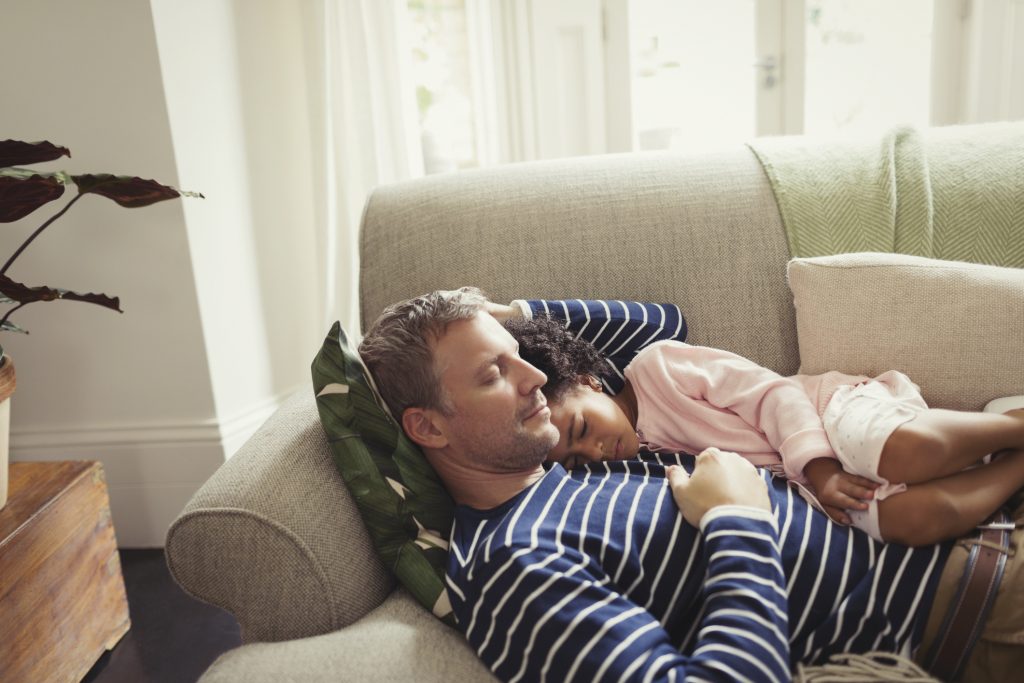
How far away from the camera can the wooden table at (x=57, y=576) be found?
1.47 meters

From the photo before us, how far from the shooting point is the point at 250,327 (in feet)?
7.48

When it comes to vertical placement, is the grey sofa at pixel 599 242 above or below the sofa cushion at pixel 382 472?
above

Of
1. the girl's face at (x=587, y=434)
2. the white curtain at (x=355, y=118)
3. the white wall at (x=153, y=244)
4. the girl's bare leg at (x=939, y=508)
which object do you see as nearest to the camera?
the girl's bare leg at (x=939, y=508)

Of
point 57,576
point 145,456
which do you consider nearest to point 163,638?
point 57,576

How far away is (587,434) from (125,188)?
110cm

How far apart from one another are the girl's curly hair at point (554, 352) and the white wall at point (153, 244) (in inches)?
44.7

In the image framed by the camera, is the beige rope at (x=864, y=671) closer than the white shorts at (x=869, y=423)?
Yes

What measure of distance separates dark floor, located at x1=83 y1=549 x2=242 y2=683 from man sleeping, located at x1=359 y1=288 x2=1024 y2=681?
0.93 m

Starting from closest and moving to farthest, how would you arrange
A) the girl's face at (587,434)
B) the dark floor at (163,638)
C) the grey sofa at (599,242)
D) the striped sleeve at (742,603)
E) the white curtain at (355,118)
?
1. the striped sleeve at (742,603)
2. the girl's face at (587,434)
3. the grey sofa at (599,242)
4. the dark floor at (163,638)
5. the white curtain at (355,118)

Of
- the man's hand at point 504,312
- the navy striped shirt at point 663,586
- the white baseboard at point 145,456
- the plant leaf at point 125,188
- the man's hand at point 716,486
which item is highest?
the plant leaf at point 125,188

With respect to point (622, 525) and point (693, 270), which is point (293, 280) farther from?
point (622, 525)

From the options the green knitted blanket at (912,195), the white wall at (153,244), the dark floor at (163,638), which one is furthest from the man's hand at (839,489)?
the white wall at (153,244)

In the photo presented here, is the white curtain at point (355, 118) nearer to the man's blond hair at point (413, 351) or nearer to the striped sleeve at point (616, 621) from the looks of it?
the man's blond hair at point (413, 351)

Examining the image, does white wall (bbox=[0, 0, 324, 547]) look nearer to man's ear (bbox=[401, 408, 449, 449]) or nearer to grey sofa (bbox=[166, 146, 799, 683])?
grey sofa (bbox=[166, 146, 799, 683])
